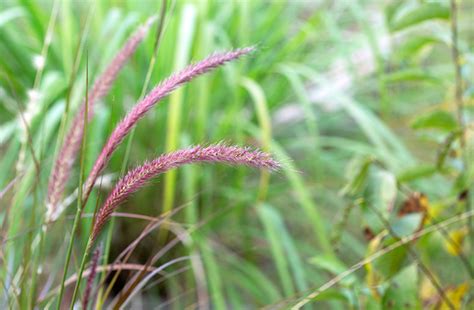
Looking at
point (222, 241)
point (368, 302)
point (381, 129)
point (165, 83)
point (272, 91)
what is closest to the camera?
point (165, 83)

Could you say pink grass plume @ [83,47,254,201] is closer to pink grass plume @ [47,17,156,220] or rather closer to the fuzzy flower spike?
the fuzzy flower spike

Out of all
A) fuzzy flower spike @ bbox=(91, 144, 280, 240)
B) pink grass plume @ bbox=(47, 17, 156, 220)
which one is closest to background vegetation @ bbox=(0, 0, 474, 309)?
pink grass plume @ bbox=(47, 17, 156, 220)

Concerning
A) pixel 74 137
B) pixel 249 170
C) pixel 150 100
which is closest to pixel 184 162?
pixel 150 100

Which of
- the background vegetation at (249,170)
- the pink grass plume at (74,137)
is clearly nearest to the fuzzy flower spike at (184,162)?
the pink grass plume at (74,137)

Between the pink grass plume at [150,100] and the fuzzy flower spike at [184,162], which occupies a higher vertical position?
the pink grass plume at [150,100]

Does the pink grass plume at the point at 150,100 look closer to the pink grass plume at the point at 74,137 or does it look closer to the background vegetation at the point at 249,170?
the pink grass plume at the point at 74,137

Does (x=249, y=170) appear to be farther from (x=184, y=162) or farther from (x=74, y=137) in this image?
(x=184, y=162)

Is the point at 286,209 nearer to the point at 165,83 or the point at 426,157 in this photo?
the point at 426,157

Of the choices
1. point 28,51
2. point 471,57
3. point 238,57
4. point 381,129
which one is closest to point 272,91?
point 381,129
